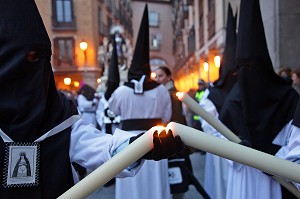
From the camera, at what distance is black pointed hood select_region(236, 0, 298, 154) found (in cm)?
299

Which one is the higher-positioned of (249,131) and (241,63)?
(241,63)

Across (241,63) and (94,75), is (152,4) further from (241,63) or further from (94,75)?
(241,63)

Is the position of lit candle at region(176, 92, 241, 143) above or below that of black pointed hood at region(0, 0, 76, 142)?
below

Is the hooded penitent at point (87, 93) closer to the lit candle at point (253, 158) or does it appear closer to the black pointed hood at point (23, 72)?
the black pointed hood at point (23, 72)

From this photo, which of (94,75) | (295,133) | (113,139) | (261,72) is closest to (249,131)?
(261,72)

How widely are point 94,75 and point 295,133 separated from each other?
90.8ft

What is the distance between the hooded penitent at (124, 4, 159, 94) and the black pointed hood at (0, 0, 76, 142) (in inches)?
109

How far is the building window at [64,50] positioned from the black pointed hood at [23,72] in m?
27.3

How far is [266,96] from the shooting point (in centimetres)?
300

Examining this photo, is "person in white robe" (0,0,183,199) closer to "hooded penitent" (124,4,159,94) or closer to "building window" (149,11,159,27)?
"hooded penitent" (124,4,159,94)

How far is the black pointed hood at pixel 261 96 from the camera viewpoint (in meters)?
2.99

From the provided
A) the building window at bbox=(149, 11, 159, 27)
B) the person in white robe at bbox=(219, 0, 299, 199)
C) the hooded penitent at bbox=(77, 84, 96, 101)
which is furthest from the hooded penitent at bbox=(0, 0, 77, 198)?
the building window at bbox=(149, 11, 159, 27)

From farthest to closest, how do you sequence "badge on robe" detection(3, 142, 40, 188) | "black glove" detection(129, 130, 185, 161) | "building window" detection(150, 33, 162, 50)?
"building window" detection(150, 33, 162, 50), "badge on robe" detection(3, 142, 40, 188), "black glove" detection(129, 130, 185, 161)

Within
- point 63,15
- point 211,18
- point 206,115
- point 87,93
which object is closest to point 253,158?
point 206,115
